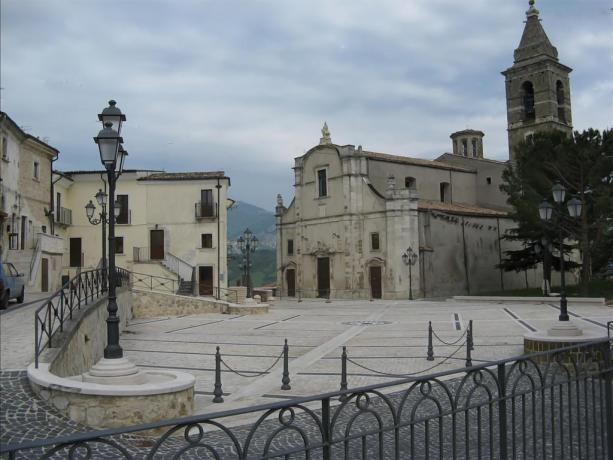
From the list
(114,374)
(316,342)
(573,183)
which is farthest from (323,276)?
(114,374)

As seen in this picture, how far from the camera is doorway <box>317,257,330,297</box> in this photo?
140ft

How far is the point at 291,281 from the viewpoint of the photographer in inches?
1807

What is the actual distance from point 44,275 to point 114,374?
22131 mm

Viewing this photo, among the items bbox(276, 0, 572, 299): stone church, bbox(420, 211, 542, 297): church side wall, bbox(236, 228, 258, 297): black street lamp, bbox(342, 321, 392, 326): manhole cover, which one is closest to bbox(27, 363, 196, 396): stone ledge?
bbox(342, 321, 392, 326): manhole cover

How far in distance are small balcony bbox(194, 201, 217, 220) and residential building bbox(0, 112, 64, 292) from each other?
8.67 m

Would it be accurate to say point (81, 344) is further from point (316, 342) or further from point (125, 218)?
point (125, 218)

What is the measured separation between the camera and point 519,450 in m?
6.91

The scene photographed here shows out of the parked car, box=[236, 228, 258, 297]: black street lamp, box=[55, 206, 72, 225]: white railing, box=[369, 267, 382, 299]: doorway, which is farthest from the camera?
box=[369, 267, 382, 299]: doorway

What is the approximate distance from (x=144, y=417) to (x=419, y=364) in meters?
7.43

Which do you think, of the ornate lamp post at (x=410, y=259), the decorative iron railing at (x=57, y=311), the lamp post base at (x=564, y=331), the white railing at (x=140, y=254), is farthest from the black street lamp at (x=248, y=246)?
the lamp post base at (x=564, y=331)

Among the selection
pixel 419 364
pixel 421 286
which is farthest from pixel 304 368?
pixel 421 286

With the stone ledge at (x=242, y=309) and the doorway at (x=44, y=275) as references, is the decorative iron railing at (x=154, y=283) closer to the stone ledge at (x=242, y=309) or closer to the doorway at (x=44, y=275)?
the doorway at (x=44, y=275)

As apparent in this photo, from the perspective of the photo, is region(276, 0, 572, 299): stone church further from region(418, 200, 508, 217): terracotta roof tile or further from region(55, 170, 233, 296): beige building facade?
region(55, 170, 233, 296): beige building facade

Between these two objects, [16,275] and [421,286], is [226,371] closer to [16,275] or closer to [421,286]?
[16,275]
